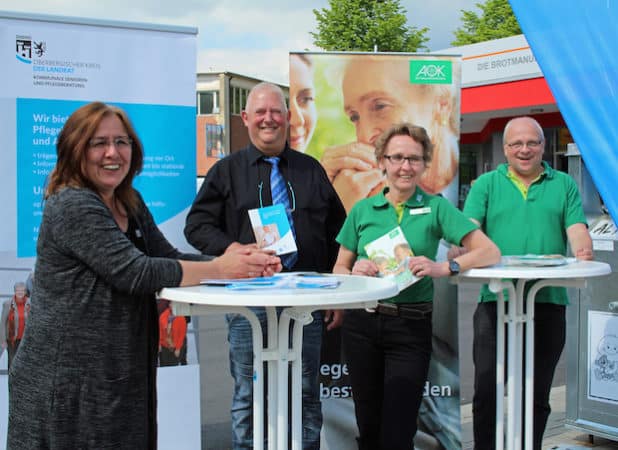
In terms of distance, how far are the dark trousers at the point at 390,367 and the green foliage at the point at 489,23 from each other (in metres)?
26.5

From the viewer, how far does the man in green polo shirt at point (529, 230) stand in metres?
3.09

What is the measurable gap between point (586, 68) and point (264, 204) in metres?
1.53

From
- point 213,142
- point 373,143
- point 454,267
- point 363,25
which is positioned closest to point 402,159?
point 454,267

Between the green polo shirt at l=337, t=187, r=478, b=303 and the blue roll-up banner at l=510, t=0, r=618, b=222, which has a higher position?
the blue roll-up banner at l=510, t=0, r=618, b=222

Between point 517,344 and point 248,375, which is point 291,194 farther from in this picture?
point 517,344

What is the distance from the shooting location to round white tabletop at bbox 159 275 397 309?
1805 mm

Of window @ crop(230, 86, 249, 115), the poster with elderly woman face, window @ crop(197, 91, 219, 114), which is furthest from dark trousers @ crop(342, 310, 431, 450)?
window @ crop(197, 91, 219, 114)

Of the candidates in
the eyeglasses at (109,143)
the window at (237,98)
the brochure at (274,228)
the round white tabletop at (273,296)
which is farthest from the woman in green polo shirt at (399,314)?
the window at (237,98)

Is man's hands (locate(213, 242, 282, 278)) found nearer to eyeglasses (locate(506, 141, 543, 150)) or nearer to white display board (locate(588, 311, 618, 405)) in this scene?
eyeglasses (locate(506, 141, 543, 150))

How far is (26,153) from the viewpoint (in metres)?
3.22

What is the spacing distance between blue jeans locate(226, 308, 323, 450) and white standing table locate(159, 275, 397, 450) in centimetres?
68

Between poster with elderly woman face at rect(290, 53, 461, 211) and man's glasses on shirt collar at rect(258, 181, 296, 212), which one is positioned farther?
poster with elderly woman face at rect(290, 53, 461, 211)

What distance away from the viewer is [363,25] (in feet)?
72.5

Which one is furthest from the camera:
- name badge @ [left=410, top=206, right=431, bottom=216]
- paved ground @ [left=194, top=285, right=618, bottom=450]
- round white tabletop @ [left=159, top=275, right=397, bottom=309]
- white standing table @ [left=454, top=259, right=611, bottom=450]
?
paved ground @ [left=194, top=285, right=618, bottom=450]
